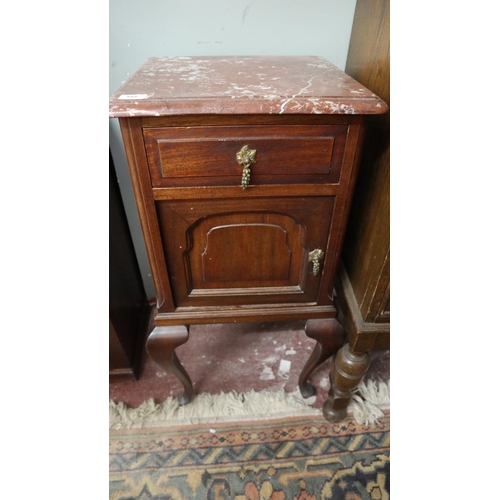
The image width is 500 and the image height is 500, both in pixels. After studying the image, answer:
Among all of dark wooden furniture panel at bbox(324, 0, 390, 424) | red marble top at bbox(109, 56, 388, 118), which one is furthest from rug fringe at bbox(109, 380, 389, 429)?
red marble top at bbox(109, 56, 388, 118)

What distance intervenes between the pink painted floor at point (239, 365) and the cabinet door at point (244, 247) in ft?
1.36

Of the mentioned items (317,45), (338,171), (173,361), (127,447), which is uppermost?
(317,45)

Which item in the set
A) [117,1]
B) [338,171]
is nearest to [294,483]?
[338,171]

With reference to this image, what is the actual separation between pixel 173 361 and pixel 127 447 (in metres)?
0.27

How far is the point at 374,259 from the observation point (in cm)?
62

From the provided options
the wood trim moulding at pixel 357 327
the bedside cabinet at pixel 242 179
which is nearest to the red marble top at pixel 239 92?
the bedside cabinet at pixel 242 179

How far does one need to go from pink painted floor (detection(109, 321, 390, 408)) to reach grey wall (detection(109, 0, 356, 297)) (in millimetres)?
779

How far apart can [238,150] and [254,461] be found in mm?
740

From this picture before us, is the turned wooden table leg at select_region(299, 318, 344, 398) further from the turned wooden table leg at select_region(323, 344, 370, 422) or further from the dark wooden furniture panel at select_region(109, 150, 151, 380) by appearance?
the dark wooden furniture panel at select_region(109, 150, 151, 380)

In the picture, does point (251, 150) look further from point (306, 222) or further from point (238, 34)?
point (238, 34)

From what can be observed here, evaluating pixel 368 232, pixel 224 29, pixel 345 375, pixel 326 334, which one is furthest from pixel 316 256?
pixel 224 29

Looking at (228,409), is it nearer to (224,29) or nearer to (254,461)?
(254,461)

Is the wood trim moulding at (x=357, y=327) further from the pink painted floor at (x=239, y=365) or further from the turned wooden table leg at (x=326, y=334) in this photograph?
the pink painted floor at (x=239, y=365)

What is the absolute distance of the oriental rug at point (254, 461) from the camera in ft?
2.62
